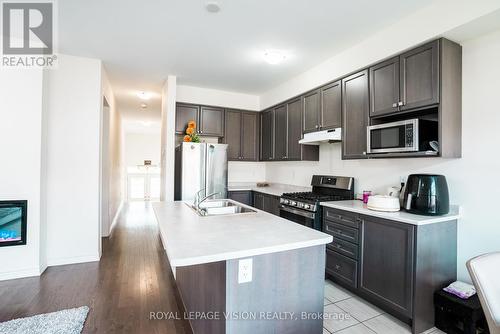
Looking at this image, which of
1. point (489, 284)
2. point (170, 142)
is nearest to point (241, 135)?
point (170, 142)

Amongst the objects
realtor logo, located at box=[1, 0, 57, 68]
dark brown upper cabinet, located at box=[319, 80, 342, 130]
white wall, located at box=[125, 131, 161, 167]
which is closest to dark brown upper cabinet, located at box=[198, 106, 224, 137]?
dark brown upper cabinet, located at box=[319, 80, 342, 130]

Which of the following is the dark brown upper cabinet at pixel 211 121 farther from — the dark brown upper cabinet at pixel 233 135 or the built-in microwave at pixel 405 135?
the built-in microwave at pixel 405 135

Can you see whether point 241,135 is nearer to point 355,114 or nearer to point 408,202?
point 355,114

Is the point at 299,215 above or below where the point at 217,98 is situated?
below

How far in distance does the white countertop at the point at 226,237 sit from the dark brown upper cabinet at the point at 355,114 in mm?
1414

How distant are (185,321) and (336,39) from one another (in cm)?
317

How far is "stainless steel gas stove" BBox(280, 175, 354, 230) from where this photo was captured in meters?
2.94

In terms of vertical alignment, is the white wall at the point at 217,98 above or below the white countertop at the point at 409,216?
above

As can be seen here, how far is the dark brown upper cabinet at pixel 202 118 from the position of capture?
4.37 meters

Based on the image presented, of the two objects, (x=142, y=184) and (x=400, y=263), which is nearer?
(x=400, y=263)

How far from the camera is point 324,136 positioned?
3.25 metres

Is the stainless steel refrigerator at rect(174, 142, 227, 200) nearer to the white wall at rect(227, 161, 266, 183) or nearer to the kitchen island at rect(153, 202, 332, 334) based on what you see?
the white wall at rect(227, 161, 266, 183)

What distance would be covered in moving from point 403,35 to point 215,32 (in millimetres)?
1830

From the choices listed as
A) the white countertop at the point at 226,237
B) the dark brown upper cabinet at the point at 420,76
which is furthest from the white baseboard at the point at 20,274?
the dark brown upper cabinet at the point at 420,76
